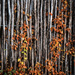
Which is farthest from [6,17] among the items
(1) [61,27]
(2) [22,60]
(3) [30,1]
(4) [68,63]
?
(4) [68,63]

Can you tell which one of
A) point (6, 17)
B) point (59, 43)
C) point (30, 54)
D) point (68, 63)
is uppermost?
point (6, 17)

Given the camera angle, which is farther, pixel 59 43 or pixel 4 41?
pixel 59 43

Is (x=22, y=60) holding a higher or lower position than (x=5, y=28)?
lower

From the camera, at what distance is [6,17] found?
3535 millimetres

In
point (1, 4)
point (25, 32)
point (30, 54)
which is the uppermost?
point (1, 4)

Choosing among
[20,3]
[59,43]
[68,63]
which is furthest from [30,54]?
[20,3]

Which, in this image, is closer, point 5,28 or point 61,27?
point 5,28

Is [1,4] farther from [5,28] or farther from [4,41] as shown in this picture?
[4,41]

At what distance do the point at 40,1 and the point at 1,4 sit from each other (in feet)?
4.06

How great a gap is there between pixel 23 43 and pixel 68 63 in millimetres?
1688

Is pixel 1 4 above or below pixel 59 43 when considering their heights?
above

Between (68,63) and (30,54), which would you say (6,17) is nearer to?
(30,54)

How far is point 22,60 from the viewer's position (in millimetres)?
3596

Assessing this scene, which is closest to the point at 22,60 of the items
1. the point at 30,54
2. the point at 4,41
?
the point at 30,54
